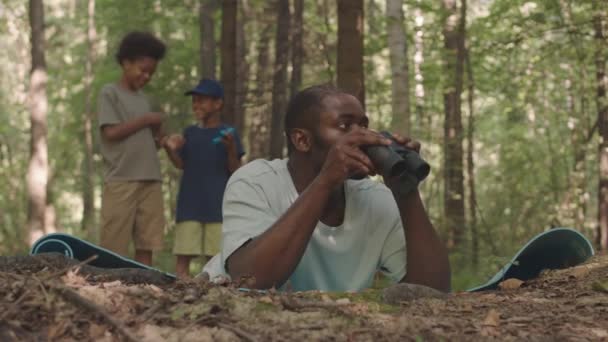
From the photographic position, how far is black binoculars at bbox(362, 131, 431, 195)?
283 centimetres

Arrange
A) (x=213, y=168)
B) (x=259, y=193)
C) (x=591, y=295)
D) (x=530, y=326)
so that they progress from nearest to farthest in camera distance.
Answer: (x=530, y=326)
(x=591, y=295)
(x=259, y=193)
(x=213, y=168)

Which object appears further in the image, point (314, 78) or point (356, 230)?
point (314, 78)

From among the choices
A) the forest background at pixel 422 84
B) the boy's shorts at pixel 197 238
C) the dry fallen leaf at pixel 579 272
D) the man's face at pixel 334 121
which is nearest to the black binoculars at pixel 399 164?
the man's face at pixel 334 121

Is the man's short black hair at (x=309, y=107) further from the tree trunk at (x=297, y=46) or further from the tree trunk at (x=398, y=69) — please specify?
the tree trunk at (x=297, y=46)

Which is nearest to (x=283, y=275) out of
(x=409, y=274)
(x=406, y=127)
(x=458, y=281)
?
(x=409, y=274)

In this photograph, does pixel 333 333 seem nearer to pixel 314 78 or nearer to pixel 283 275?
pixel 283 275

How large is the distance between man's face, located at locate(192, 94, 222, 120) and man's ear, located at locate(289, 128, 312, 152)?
3.02 m

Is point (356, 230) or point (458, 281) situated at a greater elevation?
point (356, 230)

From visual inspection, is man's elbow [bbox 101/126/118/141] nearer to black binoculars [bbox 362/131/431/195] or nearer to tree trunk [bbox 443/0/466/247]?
black binoculars [bbox 362/131/431/195]

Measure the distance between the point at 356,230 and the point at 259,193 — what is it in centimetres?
42

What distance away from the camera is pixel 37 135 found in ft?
33.8

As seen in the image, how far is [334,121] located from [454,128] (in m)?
8.12

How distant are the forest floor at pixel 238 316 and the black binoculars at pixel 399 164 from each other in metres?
0.50

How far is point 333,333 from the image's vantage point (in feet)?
7.14
